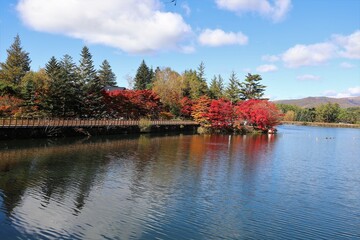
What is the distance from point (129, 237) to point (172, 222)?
200cm

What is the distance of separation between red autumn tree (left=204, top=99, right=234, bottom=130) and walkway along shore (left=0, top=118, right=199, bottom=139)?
249 inches

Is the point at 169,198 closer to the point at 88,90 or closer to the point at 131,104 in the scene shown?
the point at 88,90

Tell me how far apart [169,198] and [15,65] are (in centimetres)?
5595

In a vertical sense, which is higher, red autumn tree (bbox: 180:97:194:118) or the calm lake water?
red autumn tree (bbox: 180:97:194:118)

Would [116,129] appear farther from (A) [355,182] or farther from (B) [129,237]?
(B) [129,237]

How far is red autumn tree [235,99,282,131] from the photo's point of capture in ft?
199

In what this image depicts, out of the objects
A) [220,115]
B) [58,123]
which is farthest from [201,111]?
[58,123]

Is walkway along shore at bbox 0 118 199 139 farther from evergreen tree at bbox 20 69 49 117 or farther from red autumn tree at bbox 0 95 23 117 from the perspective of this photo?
red autumn tree at bbox 0 95 23 117

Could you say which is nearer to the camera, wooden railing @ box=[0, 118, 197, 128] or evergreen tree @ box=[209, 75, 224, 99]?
wooden railing @ box=[0, 118, 197, 128]

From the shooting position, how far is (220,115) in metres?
58.6

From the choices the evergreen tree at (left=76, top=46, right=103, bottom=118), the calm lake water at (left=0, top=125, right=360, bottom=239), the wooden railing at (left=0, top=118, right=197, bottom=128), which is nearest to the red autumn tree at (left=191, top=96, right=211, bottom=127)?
the wooden railing at (left=0, top=118, right=197, bottom=128)

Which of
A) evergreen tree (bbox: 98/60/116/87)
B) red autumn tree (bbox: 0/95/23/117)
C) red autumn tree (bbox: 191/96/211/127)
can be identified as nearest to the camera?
red autumn tree (bbox: 0/95/23/117)

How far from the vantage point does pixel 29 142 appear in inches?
1209

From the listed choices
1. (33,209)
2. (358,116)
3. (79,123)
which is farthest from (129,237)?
(358,116)
